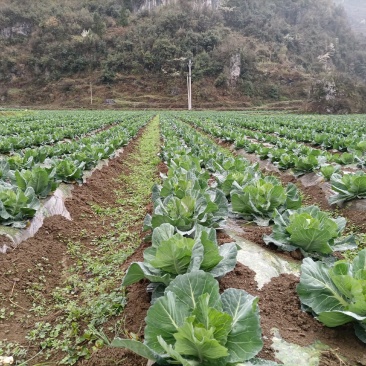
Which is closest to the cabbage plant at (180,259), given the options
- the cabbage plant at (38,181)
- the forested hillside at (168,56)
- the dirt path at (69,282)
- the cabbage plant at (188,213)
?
the dirt path at (69,282)

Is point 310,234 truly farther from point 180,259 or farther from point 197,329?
point 197,329

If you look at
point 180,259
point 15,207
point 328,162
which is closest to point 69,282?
point 15,207

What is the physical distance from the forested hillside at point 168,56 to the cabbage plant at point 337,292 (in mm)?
42520

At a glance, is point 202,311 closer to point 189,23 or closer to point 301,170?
point 301,170

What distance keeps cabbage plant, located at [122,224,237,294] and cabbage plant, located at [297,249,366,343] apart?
500mm

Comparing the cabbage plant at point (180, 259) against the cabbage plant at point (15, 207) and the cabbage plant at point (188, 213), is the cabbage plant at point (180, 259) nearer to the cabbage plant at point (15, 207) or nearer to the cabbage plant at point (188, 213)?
the cabbage plant at point (188, 213)

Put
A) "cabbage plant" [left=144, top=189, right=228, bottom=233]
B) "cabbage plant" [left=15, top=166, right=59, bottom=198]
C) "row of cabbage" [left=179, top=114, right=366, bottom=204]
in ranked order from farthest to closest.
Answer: "row of cabbage" [left=179, top=114, right=366, bottom=204]
"cabbage plant" [left=15, top=166, right=59, bottom=198]
"cabbage plant" [left=144, top=189, right=228, bottom=233]

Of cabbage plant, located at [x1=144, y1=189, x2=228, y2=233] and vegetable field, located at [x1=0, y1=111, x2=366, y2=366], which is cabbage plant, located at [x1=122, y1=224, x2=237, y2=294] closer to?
vegetable field, located at [x1=0, y1=111, x2=366, y2=366]

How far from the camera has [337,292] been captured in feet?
6.96

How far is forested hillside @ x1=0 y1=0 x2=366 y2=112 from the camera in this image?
5884 cm

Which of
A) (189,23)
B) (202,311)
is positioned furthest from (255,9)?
(202,311)

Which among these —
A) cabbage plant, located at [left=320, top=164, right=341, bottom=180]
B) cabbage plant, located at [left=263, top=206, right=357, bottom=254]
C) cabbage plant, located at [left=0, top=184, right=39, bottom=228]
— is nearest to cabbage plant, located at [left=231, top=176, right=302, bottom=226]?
cabbage plant, located at [left=263, top=206, right=357, bottom=254]

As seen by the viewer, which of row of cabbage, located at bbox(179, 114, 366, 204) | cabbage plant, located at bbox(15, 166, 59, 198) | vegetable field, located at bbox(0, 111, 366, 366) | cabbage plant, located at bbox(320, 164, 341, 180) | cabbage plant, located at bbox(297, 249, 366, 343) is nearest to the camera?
vegetable field, located at bbox(0, 111, 366, 366)

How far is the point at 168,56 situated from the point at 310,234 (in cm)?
6730
